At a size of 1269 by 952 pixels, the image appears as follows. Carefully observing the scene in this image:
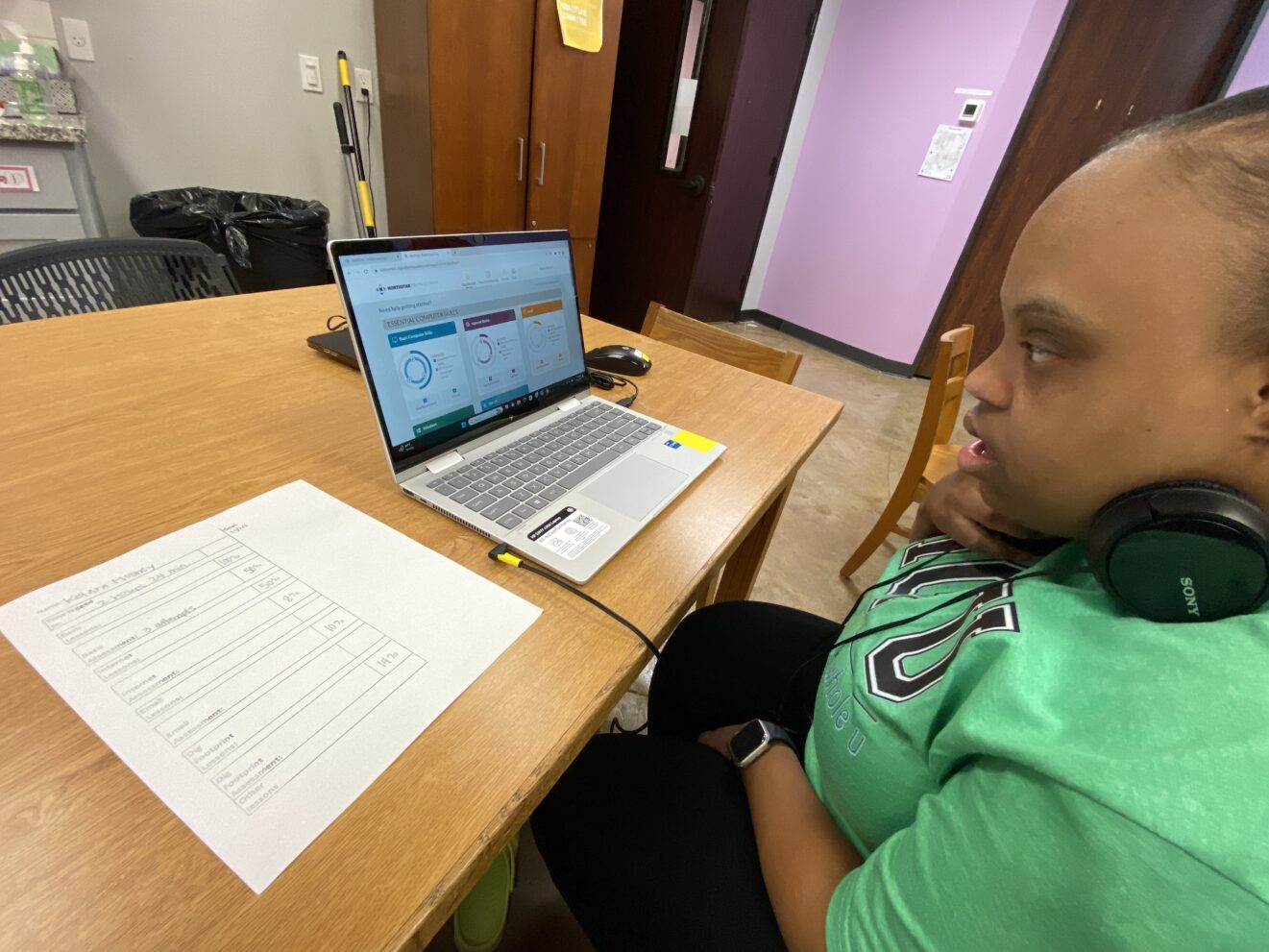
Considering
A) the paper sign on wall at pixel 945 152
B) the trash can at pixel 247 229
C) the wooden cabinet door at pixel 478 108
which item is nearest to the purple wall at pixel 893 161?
the paper sign on wall at pixel 945 152

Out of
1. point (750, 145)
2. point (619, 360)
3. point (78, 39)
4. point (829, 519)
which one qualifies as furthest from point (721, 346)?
point (750, 145)

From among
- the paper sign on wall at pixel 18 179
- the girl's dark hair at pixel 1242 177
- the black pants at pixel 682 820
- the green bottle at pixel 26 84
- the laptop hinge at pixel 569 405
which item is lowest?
the black pants at pixel 682 820

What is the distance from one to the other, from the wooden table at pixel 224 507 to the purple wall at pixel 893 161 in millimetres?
2989

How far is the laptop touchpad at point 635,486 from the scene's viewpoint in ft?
2.26

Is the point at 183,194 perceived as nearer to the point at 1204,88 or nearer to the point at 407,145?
the point at 407,145

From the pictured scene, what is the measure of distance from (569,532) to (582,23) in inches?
99.0

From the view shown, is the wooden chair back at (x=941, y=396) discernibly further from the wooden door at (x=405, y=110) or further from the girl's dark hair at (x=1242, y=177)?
the wooden door at (x=405, y=110)

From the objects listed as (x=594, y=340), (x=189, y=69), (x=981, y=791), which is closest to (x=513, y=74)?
(x=189, y=69)

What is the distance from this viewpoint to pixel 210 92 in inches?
80.0

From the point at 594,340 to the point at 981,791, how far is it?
109 centimetres

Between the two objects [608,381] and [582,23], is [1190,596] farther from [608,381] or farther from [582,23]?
[582,23]

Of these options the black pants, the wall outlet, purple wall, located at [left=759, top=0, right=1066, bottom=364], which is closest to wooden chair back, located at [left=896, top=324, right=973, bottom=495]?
the black pants

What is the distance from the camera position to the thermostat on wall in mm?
3012

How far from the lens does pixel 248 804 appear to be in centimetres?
36
